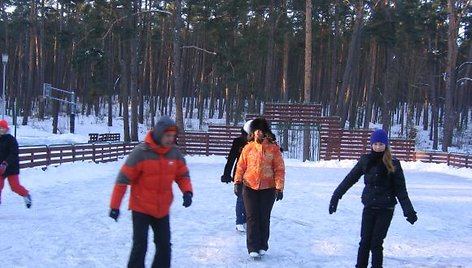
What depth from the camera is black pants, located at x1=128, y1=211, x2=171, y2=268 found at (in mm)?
5285

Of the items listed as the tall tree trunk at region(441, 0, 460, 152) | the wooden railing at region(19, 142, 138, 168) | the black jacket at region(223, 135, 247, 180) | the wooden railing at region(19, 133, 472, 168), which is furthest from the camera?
the tall tree trunk at region(441, 0, 460, 152)

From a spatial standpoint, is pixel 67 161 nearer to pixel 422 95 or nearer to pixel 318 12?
pixel 318 12

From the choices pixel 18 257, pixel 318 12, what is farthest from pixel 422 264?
pixel 318 12

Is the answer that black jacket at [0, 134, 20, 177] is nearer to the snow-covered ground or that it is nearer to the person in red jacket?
the snow-covered ground

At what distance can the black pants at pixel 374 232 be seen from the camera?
236 inches

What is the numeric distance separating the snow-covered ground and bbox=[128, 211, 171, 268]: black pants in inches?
66.4

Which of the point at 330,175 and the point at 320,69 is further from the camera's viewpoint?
the point at 320,69

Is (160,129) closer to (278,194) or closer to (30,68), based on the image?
(278,194)

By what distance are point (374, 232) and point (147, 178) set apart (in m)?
2.53

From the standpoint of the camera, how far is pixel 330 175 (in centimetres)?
2178

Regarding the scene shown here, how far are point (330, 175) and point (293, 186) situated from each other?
476cm

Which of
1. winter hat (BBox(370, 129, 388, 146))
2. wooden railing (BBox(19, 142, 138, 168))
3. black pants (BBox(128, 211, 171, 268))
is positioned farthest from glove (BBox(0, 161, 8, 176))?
wooden railing (BBox(19, 142, 138, 168))

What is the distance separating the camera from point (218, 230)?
9.58 meters

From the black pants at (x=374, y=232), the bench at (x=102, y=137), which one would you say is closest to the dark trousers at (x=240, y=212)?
the black pants at (x=374, y=232)
